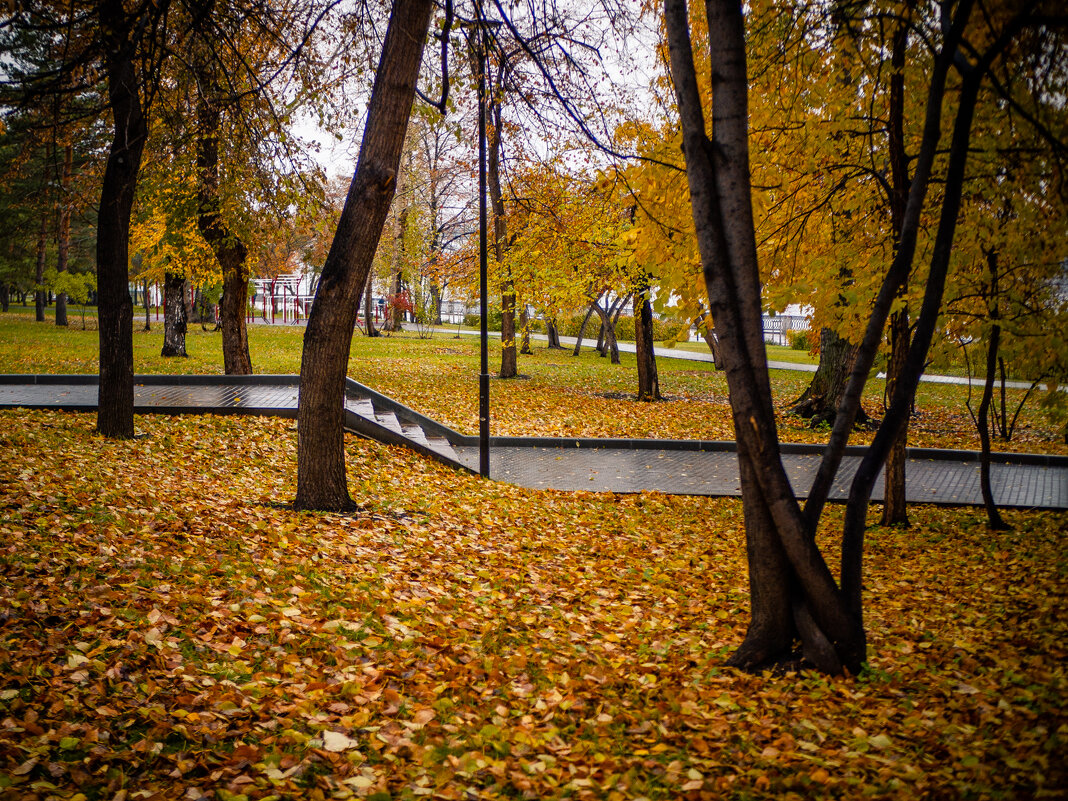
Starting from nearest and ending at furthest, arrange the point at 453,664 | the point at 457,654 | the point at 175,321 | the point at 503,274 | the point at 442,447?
the point at 453,664 < the point at 457,654 < the point at 442,447 < the point at 503,274 < the point at 175,321

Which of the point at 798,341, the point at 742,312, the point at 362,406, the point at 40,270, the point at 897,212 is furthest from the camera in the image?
the point at 798,341

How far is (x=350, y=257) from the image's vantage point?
678 cm

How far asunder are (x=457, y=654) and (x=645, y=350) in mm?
14489

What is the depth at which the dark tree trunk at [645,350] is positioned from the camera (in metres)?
17.8

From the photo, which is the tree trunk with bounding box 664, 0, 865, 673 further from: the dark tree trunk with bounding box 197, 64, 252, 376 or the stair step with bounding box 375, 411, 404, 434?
the stair step with bounding box 375, 411, 404, 434

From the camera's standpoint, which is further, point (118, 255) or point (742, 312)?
point (118, 255)

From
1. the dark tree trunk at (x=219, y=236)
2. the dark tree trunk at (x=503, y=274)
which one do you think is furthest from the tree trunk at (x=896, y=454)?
the dark tree trunk at (x=503, y=274)

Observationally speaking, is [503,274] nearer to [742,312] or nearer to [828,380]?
[828,380]

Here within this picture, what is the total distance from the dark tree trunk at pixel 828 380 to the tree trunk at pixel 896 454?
7.46 m

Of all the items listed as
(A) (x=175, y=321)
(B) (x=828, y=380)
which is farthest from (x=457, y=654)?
(A) (x=175, y=321)

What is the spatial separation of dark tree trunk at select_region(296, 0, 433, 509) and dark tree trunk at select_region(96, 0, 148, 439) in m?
3.19

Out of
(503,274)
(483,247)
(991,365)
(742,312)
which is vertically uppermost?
(503,274)

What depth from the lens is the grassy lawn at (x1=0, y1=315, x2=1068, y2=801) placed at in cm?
309

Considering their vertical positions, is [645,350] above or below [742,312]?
below
